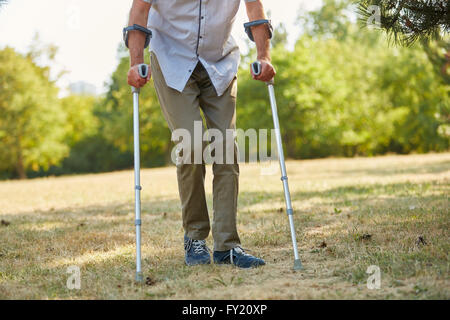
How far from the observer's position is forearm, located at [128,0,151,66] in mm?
3262

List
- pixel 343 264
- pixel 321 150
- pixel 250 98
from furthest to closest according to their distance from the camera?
pixel 321 150 < pixel 250 98 < pixel 343 264

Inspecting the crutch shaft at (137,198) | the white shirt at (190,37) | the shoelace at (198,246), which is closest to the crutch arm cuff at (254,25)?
the white shirt at (190,37)

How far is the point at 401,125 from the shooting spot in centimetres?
2884

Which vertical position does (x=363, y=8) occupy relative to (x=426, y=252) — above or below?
above

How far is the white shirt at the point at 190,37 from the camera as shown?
131 inches

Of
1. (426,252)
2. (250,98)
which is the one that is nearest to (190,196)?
(426,252)

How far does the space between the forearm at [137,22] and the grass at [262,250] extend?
1.49 metres

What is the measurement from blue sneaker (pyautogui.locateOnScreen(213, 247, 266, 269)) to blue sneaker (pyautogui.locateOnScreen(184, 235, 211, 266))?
73 mm

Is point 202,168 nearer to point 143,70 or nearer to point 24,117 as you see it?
point 143,70

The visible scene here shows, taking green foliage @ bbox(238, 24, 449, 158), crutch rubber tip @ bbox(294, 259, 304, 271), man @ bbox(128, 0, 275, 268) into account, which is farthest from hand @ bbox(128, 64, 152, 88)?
green foliage @ bbox(238, 24, 449, 158)

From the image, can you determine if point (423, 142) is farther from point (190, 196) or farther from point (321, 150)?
point (190, 196)

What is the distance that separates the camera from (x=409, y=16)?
395cm

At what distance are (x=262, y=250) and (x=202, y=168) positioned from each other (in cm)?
89
